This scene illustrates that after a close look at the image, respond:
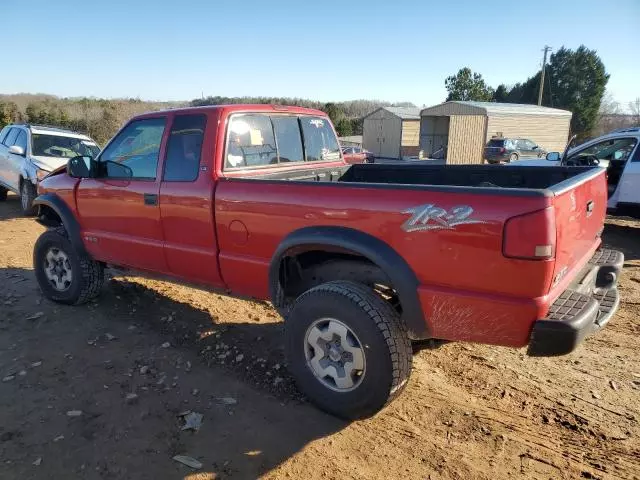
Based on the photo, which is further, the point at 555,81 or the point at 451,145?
the point at 555,81

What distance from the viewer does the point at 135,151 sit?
164 inches

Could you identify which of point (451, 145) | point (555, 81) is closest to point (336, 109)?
point (451, 145)

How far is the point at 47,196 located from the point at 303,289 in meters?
3.18

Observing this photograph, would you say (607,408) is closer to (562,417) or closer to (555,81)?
(562,417)

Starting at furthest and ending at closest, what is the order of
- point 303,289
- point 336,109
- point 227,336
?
point 336,109 < point 227,336 < point 303,289

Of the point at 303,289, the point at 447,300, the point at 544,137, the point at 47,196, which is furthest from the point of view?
the point at 544,137

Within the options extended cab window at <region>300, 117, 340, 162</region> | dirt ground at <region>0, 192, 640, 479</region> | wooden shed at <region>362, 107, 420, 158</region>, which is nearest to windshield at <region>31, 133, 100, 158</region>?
dirt ground at <region>0, 192, 640, 479</region>

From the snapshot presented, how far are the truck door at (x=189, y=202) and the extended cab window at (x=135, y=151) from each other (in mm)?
221

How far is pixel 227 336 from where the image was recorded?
13.5 ft

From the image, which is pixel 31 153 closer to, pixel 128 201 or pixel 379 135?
pixel 128 201

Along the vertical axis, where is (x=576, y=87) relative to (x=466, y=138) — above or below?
above

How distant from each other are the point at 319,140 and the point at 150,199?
175cm

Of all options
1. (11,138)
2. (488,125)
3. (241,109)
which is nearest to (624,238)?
(241,109)

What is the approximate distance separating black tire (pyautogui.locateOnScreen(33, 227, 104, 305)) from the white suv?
4818 millimetres
